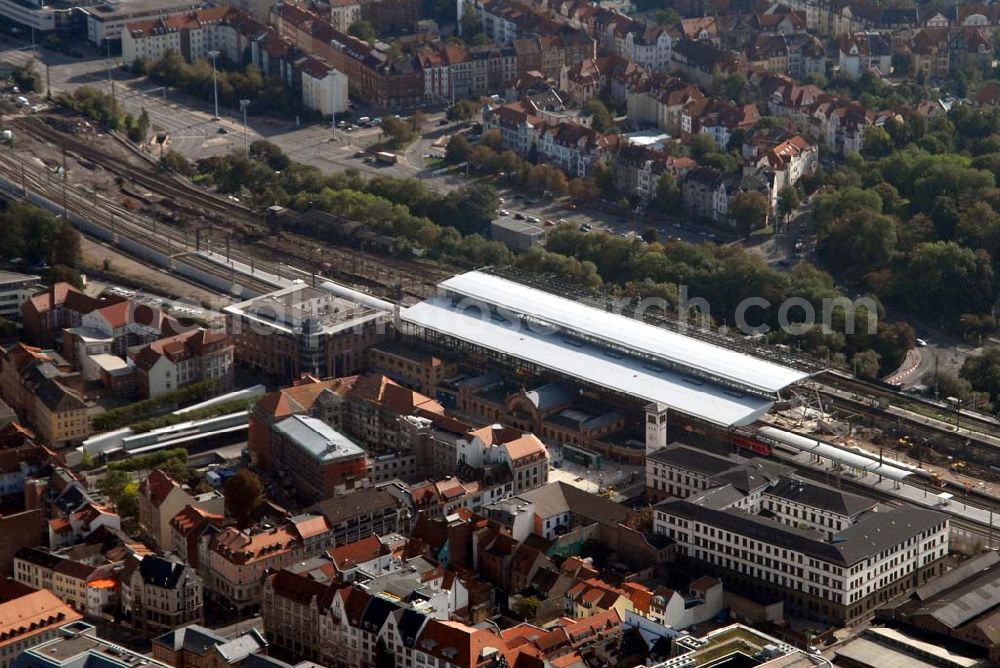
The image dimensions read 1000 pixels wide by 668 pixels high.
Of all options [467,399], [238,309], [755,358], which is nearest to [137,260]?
[238,309]

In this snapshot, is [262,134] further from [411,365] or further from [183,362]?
[411,365]

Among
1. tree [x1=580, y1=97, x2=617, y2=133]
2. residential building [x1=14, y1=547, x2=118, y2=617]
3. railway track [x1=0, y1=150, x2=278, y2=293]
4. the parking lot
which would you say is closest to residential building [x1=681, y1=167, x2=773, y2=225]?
tree [x1=580, y1=97, x2=617, y2=133]

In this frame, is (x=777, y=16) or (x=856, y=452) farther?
(x=777, y=16)

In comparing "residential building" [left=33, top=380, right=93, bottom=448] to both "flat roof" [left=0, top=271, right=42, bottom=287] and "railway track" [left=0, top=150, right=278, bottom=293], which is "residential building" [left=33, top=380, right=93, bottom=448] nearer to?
"flat roof" [left=0, top=271, right=42, bottom=287]

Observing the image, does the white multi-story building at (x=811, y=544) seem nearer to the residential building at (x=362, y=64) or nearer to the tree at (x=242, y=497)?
the tree at (x=242, y=497)

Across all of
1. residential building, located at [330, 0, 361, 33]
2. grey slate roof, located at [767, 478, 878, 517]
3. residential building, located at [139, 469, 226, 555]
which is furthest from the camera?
residential building, located at [330, 0, 361, 33]

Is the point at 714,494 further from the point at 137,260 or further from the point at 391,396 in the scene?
the point at 137,260

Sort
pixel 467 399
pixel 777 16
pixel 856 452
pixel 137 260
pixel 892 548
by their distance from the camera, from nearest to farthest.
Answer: pixel 892 548, pixel 856 452, pixel 467 399, pixel 137 260, pixel 777 16
